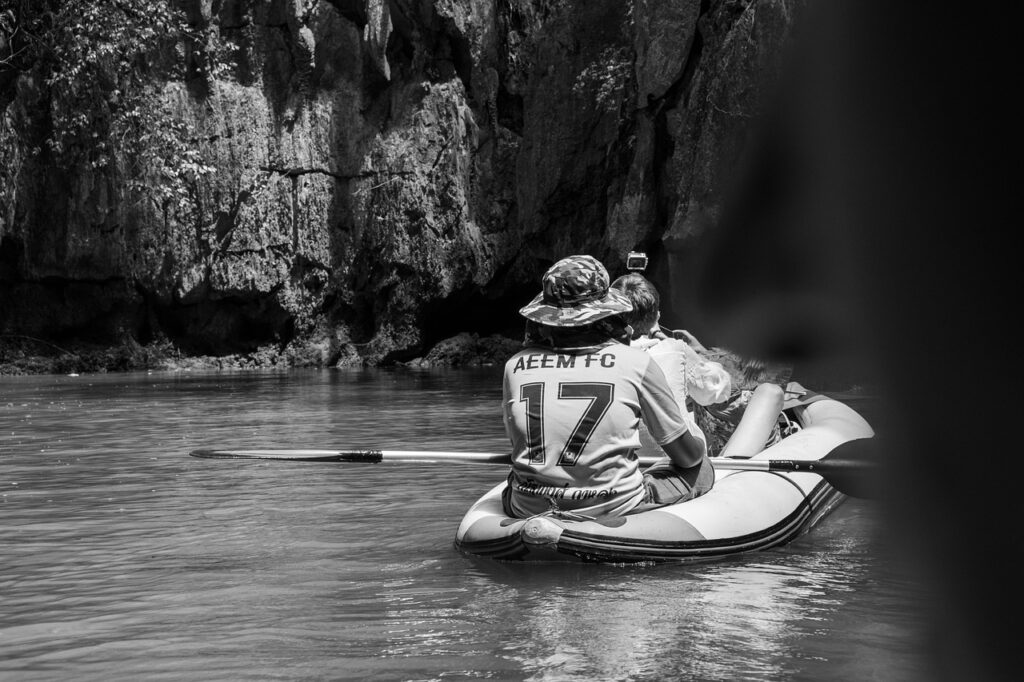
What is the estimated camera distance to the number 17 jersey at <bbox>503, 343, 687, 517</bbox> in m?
5.07

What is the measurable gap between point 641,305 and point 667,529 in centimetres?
138

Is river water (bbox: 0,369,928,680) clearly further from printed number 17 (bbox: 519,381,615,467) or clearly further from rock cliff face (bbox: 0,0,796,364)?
rock cliff face (bbox: 0,0,796,364)

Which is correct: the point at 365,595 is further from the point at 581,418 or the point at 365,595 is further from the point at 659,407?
the point at 659,407

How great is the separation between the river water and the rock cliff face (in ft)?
65.7

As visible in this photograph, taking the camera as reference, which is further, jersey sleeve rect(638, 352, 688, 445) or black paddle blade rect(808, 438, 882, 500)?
jersey sleeve rect(638, 352, 688, 445)

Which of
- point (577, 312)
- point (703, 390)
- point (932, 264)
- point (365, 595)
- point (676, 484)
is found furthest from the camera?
point (703, 390)

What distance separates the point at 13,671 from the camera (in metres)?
3.62

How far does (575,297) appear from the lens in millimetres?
5086

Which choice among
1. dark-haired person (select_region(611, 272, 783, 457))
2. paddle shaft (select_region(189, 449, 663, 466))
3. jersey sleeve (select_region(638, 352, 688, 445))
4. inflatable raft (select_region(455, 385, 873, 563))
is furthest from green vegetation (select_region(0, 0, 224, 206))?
jersey sleeve (select_region(638, 352, 688, 445))

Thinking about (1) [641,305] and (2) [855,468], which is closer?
(2) [855,468]

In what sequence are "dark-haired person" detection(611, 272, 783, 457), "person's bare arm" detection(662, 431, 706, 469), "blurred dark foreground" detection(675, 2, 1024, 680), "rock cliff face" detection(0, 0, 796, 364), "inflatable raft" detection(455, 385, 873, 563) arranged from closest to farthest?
"blurred dark foreground" detection(675, 2, 1024, 680) < "inflatable raft" detection(455, 385, 873, 563) < "person's bare arm" detection(662, 431, 706, 469) < "dark-haired person" detection(611, 272, 783, 457) < "rock cliff face" detection(0, 0, 796, 364)

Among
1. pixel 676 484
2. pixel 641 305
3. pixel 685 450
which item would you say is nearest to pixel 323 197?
pixel 641 305

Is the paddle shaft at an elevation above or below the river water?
above

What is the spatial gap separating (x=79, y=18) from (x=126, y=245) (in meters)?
7.45
